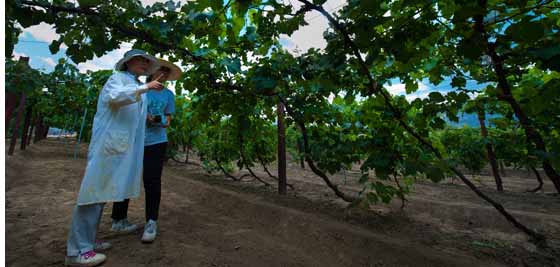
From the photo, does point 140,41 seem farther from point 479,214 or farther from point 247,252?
point 479,214

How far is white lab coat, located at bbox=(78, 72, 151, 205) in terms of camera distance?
204cm

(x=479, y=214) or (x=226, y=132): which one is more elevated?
(x=226, y=132)

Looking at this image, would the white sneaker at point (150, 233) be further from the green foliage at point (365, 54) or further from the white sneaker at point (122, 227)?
the green foliage at point (365, 54)

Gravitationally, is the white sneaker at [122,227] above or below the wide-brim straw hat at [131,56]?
below

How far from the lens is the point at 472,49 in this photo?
1574 millimetres

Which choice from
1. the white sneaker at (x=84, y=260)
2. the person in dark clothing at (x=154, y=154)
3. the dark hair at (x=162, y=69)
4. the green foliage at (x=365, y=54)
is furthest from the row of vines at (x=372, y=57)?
the white sneaker at (x=84, y=260)

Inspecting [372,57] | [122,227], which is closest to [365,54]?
[372,57]

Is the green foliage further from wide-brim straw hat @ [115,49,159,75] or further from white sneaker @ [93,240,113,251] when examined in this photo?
white sneaker @ [93,240,113,251]

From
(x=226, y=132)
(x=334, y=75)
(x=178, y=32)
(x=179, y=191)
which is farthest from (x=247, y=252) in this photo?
(x=226, y=132)

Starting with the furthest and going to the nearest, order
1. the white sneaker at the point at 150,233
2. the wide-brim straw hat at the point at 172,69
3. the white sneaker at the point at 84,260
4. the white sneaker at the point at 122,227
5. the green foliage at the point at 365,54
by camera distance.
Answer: the white sneaker at the point at 122,227 < the wide-brim straw hat at the point at 172,69 < the white sneaker at the point at 150,233 < the white sneaker at the point at 84,260 < the green foliage at the point at 365,54

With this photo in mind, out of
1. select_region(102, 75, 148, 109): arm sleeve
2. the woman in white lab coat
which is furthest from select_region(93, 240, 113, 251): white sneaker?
select_region(102, 75, 148, 109): arm sleeve

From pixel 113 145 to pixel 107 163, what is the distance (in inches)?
5.2

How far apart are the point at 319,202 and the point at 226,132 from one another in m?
3.17

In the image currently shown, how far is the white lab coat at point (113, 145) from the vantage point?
2.04 meters
